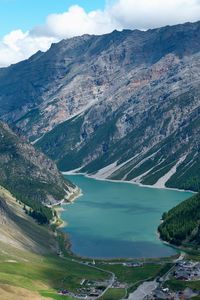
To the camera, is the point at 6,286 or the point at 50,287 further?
the point at 50,287

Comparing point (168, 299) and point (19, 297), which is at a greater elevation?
point (168, 299)

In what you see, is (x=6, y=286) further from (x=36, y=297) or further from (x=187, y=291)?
(x=187, y=291)

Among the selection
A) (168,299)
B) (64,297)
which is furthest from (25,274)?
(168,299)

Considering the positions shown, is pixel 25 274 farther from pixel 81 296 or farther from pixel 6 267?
pixel 81 296

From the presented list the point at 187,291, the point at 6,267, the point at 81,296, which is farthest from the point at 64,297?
the point at 187,291

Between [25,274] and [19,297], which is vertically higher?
[25,274]

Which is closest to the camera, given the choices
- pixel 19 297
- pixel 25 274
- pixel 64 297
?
pixel 19 297

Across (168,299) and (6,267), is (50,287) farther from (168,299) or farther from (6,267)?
(168,299)

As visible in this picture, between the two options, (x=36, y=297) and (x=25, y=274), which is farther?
(x=25, y=274)

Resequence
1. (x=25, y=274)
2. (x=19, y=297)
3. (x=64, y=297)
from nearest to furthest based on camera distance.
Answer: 1. (x=19, y=297)
2. (x=64, y=297)
3. (x=25, y=274)
